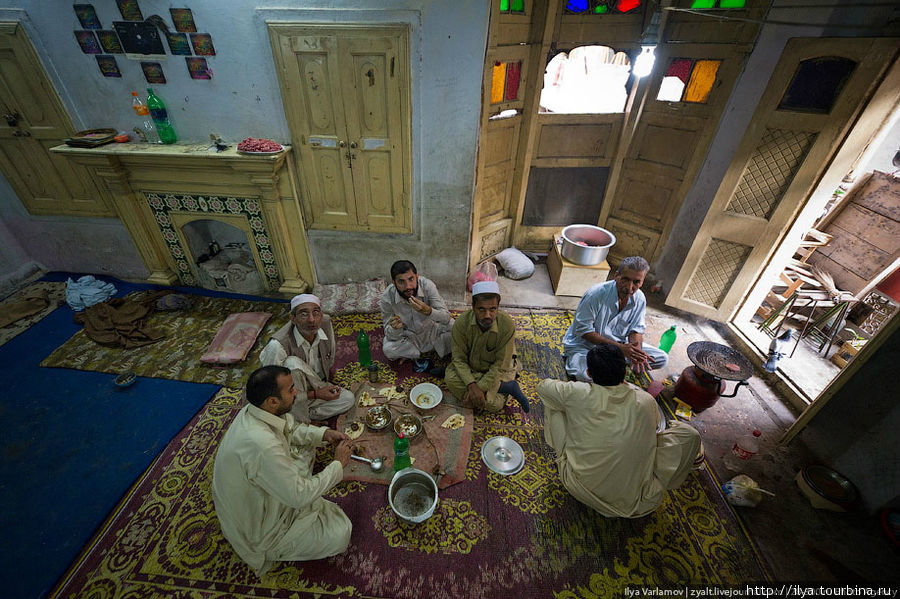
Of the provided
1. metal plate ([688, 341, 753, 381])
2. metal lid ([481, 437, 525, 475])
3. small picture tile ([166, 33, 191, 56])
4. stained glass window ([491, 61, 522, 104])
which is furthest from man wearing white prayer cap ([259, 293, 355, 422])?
stained glass window ([491, 61, 522, 104])

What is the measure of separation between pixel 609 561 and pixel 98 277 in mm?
8359

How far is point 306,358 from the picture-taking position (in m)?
3.74

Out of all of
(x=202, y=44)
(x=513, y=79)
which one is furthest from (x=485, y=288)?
(x=202, y=44)

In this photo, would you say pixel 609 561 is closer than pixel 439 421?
Yes

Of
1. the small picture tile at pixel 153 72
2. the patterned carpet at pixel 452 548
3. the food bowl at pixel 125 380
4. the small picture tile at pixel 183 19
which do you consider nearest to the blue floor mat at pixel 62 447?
the food bowl at pixel 125 380

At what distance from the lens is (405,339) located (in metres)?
4.52

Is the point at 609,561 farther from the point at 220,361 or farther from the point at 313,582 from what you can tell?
the point at 220,361

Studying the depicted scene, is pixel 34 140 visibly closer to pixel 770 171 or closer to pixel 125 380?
pixel 125 380

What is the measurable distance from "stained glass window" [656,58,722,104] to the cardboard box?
2594mm

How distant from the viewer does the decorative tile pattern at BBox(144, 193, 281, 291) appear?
5.17 metres

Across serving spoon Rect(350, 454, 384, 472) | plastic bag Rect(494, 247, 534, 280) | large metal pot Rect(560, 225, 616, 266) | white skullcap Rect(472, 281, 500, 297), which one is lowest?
serving spoon Rect(350, 454, 384, 472)

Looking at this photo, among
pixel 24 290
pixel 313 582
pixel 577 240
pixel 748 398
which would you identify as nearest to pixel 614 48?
pixel 577 240

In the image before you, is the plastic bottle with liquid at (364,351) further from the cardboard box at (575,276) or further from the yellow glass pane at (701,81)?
the yellow glass pane at (701,81)

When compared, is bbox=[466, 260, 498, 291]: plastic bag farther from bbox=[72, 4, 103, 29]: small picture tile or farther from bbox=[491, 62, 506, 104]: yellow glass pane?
bbox=[72, 4, 103, 29]: small picture tile
